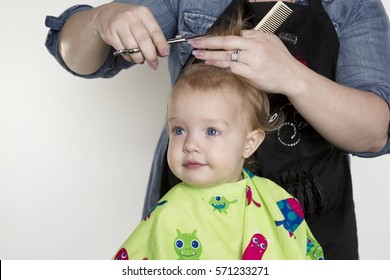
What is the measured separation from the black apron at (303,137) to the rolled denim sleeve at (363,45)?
0.11 ft

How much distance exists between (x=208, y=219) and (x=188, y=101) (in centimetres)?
23

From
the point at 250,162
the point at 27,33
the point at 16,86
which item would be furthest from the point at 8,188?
the point at 250,162

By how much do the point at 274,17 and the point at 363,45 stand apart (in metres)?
0.23

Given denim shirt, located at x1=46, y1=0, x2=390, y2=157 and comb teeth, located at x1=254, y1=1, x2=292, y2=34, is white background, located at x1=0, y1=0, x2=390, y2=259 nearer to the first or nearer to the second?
denim shirt, located at x1=46, y1=0, x2=390, y2=157

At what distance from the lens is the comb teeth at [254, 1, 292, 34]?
1204 millimetres

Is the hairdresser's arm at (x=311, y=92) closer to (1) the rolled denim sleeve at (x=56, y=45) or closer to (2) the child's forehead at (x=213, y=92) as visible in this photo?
(2) the child's forehead at (x=213, y=92)

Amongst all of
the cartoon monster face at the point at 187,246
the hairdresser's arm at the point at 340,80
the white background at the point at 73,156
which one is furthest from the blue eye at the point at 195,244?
the white background at the point at 73,156

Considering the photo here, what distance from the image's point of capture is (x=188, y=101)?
112 centimetres

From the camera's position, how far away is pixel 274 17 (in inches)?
47.7

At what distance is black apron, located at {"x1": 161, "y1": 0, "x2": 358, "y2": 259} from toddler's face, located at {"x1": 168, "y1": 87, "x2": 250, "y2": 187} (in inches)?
6.3

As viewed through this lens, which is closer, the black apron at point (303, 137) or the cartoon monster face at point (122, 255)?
the cartoon monster face at point (122, 255)

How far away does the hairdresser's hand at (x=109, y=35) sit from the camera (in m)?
1.10

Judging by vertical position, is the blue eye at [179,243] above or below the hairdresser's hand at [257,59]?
below

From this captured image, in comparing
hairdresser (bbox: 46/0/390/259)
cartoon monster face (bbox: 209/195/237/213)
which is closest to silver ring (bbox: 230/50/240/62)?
hairdresser (bbox: 46/0/390/259)
